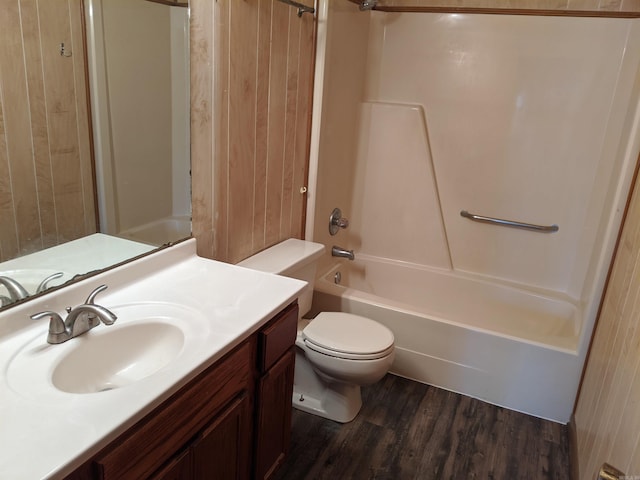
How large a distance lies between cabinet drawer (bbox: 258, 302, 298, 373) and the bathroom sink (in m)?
0.25

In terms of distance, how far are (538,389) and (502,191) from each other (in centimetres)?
110

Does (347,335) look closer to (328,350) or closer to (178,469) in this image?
(328,350)

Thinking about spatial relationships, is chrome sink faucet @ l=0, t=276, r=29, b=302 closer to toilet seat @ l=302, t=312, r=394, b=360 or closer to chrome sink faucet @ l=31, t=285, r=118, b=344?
chrome sink faucet @ l=31, t=285, r=118, b=344

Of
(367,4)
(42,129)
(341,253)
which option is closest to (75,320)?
(42,129)

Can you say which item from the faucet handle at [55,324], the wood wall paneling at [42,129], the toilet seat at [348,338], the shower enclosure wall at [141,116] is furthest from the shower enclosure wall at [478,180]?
the faucet handle at [55,324]

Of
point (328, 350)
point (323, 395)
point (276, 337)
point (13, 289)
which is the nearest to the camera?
point (13, 289)

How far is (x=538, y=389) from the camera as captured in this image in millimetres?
2352

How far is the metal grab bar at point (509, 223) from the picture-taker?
2797mm

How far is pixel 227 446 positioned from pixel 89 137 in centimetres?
96

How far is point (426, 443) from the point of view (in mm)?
2154

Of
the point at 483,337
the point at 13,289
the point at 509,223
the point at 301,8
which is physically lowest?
the point at 483,337

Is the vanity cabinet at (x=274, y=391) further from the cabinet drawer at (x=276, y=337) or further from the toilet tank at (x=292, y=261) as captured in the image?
the toilet tank at (x=292, y=261)

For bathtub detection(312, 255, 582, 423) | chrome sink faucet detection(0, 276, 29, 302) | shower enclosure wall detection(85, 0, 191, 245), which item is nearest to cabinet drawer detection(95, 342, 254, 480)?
chrome sink faucet detection(0, 276, 29, 302)

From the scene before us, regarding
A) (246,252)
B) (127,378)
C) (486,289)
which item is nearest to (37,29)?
(127,378)
